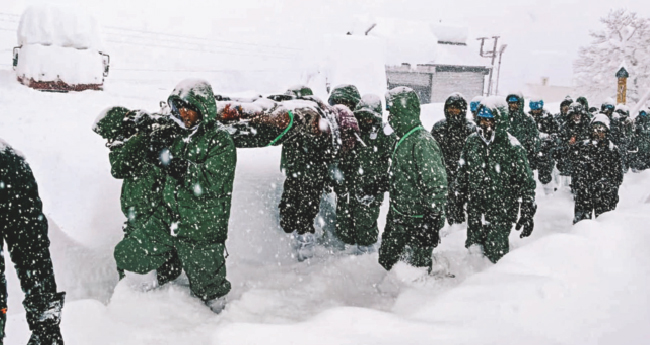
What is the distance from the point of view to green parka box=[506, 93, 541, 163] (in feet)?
22.9

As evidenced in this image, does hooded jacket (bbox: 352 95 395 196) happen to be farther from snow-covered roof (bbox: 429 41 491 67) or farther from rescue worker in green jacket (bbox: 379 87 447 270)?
snow-covered roof (bbox: 429 41 491 67)

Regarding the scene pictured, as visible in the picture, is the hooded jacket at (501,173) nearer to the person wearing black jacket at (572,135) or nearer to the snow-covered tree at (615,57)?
the person wearing black jacket at (572,135)

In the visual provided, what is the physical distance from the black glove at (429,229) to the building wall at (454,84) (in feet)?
81.9

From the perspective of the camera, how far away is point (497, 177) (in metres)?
4.64

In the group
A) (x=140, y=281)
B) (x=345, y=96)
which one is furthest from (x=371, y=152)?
(x=140, y=281)

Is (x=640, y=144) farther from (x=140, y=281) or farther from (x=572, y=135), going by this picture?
(x=140, y=281)

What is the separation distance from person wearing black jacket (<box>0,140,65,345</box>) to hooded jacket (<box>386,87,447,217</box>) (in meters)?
2.85

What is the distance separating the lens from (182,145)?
11.2ft

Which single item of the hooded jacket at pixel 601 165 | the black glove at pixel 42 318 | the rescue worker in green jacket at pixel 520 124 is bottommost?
the black glove at pixel 42 318

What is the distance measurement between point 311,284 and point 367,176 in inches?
55.2

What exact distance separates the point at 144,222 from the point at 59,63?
8.34 metres

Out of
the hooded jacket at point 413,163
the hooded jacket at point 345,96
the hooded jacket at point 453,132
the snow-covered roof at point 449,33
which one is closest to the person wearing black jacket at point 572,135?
the hooded jacket at point 453,132

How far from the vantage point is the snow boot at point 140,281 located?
374 cm

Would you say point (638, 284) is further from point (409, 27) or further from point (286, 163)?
point (409, 27)
